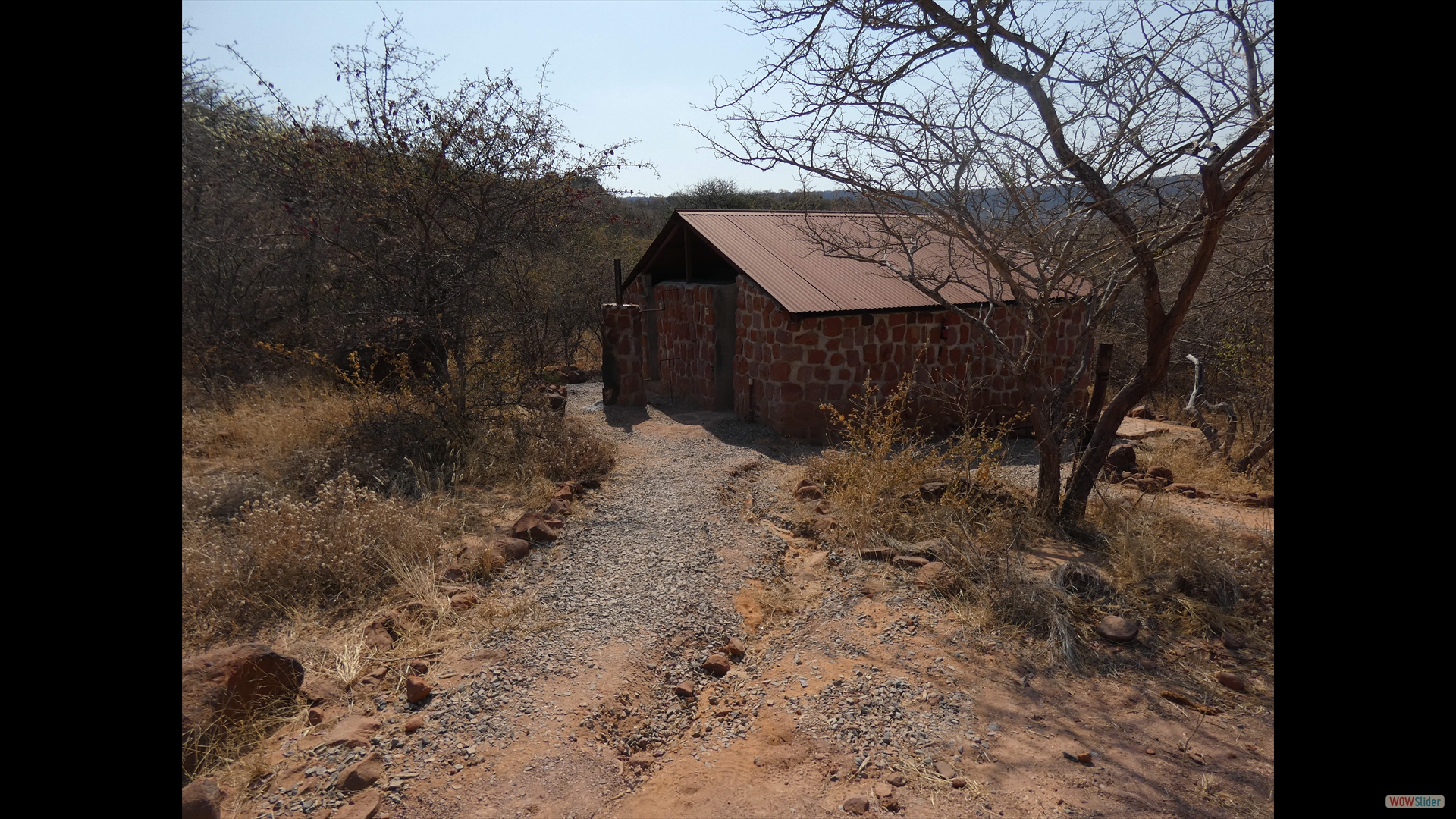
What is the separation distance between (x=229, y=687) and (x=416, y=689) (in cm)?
83

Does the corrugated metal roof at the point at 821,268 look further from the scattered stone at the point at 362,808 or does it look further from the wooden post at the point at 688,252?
the scattered stone at the point at 362,808

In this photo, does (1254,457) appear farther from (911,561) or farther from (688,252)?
(688,252)

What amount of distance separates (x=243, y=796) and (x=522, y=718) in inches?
45.3

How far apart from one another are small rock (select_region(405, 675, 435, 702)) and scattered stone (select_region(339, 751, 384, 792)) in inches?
19.8

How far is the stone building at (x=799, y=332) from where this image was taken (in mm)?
9965

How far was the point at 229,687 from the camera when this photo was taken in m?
3.59

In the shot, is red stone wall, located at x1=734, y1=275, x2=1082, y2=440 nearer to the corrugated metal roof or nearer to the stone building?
the stone building

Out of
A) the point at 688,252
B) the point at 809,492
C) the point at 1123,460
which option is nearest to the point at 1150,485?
the point at 1123,460

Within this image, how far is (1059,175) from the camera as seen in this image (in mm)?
5219

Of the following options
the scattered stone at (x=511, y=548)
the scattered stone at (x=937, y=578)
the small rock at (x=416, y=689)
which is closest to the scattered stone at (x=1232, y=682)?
the scattered stone at (x=937, y=578)

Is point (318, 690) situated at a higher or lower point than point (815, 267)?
lower

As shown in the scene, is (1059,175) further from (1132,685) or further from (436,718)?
(436,718)

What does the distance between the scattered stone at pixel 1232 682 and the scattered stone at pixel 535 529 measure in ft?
15.0

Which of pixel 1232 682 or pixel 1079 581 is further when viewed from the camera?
pixel 1079 581
